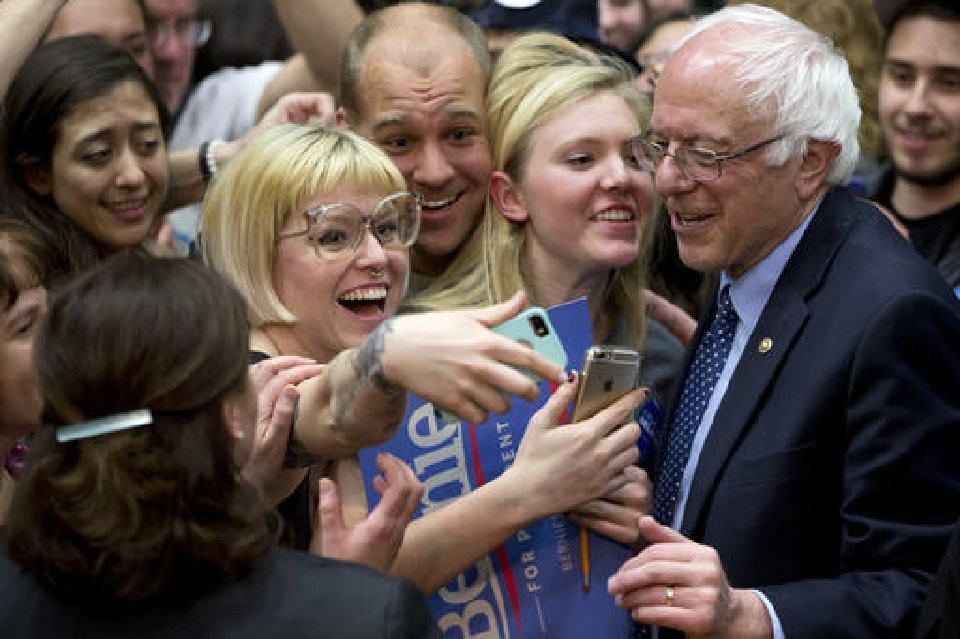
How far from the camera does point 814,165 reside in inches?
135

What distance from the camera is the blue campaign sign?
3307mm

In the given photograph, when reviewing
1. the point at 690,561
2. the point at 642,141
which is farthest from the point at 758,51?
the point at 690,561

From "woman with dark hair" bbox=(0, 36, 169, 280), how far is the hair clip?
1.81 meters

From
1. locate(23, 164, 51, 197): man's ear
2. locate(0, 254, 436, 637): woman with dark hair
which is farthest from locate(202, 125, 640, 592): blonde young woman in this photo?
locate(23, 164, 51, 197): man's ear

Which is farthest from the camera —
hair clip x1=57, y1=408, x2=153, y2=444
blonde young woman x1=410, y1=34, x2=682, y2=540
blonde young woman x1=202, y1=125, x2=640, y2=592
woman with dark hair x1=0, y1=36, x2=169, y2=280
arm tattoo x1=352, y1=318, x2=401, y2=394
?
woman with dark hair x1=0, y1=36, x2=169, y2=280

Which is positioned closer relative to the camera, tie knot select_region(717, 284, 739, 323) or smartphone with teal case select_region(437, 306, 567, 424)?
smartphone with teal case select_region(437, 306, 567, 424)

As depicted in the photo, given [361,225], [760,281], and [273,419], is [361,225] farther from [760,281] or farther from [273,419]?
[760,281]

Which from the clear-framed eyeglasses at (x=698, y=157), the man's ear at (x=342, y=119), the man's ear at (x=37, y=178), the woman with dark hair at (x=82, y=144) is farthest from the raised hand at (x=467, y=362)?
the man's ear at (x=37, y=178)

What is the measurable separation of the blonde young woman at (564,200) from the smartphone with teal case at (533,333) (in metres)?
1.11

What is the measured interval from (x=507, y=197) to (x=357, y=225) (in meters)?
0.52

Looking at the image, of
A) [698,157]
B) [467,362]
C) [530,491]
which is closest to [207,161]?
[698,157]

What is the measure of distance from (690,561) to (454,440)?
65cm

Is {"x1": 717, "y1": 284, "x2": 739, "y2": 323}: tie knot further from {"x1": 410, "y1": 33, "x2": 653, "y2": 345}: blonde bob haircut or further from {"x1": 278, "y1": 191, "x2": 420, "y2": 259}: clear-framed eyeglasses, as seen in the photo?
{"x1": 278, "y1": 191, "x2": 420, "y2": 259}: clear-framed eyeglasses

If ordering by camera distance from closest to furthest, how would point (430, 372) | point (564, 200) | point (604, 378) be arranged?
point (430, 372), point (604, 378), point (564, 200)
